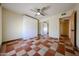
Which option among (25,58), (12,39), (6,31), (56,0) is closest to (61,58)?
(25,58)

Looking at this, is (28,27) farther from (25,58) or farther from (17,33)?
(25,58)

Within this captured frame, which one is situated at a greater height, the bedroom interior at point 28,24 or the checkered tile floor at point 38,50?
the bedroom interior at point 28,24

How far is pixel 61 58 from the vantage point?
0.94 meters

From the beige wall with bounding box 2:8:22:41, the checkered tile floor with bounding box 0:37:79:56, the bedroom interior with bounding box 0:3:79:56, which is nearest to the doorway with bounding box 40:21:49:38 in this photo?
the bedroom interior with bounding box 0:3:79:56

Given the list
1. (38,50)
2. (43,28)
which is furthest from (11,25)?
(43,28)

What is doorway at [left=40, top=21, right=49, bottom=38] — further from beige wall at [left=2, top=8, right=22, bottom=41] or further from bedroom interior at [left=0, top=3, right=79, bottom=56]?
beige wall at [left=2, top=8, right=22, bottom=41]

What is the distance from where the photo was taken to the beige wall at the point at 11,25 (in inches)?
142

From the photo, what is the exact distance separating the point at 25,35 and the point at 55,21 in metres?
Result: 2.63

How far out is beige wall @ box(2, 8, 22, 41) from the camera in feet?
11.9

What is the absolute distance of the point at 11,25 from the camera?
13.3ft

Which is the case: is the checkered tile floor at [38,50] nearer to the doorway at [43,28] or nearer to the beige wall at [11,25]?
the beige wall at [11,25]

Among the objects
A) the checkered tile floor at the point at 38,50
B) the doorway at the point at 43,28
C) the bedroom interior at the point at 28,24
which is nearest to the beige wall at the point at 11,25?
the bedroom interior at the point at 28,24

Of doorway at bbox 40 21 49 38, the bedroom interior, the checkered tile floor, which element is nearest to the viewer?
the checkered tile floor

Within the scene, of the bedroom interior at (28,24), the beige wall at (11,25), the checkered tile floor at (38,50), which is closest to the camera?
the checkered tile floor at (38,50)
